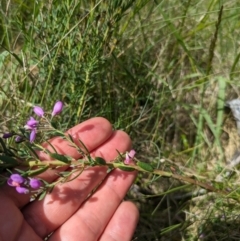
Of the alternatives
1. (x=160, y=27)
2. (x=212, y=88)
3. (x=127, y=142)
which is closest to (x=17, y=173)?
(x=127, y=142)

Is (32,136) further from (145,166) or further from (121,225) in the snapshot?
(121,225)

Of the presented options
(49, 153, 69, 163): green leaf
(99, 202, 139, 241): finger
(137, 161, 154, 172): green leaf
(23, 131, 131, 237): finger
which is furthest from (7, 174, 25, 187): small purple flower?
(99, 202, 139, 241): finger

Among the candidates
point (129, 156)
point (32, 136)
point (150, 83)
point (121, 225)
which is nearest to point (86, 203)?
point (121, 225)

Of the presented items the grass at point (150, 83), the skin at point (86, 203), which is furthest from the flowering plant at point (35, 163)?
the grass at point (150, 83)

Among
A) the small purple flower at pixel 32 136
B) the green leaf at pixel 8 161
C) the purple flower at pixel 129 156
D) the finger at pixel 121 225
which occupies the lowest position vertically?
the finger at pixel 121 225

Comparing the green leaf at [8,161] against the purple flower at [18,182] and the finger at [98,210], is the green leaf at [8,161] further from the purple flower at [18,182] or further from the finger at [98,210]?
the finger at [98,210]

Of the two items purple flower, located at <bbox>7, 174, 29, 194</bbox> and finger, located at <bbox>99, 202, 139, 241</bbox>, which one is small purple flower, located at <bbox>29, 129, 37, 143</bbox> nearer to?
purple flower, located at <bbox>7, 174, 29, 194</bbox>
